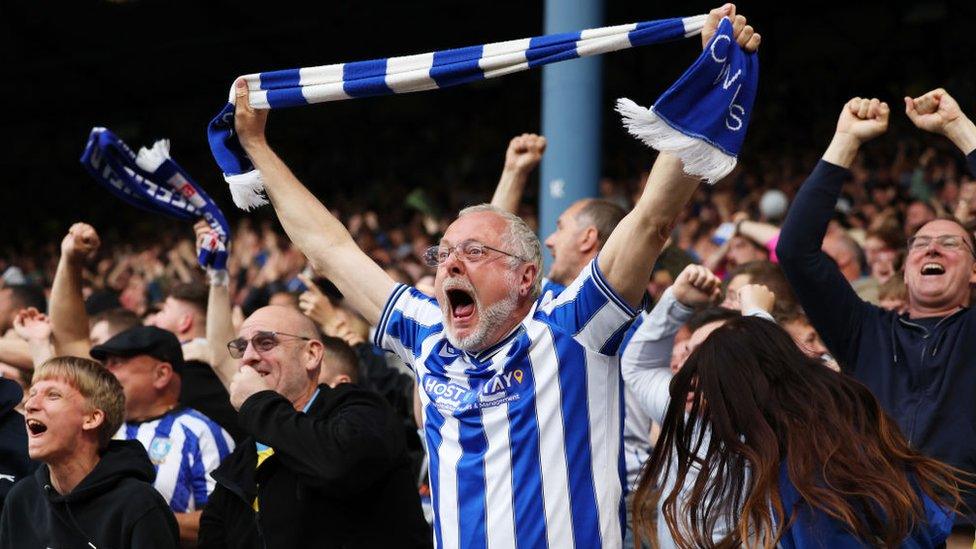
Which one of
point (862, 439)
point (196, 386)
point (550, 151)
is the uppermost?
point (550, 151)

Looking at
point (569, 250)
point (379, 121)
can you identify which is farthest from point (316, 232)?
point (379, 121)

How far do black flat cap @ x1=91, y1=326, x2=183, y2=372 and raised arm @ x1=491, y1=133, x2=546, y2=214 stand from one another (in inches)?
60.6

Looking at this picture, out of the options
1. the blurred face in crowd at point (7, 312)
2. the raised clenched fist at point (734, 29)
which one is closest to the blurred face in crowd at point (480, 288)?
the raised clenched fist at point (734, 29)

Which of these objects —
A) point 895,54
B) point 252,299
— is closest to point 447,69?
point 252,299

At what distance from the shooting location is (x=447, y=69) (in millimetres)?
3881

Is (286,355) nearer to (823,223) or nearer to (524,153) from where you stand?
(524,153)

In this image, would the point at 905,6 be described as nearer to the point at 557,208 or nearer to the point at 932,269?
the point at 557,208

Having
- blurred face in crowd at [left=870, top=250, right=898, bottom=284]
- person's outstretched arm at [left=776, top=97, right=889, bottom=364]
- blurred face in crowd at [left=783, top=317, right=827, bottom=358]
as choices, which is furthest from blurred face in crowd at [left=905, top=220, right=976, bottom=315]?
blurred face in crowd at [left=870, top=250, right=898, bottom=284]

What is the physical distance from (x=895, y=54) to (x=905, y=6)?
0.63 meters

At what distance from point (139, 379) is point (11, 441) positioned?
586 mm

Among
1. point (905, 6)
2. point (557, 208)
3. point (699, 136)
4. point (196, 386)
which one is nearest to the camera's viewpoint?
point (699, 136)

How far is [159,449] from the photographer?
5008 millimetres

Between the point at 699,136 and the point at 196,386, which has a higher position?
the point at 699,136

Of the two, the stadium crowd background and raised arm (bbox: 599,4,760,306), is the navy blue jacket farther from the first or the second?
the stadium crowd background
